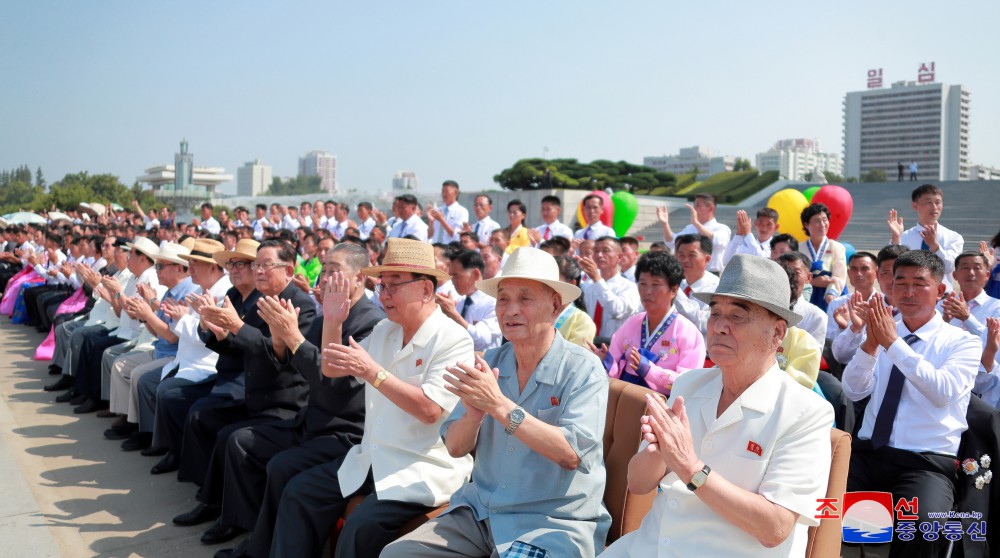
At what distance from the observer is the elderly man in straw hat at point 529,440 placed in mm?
2551

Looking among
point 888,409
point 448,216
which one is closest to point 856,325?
point 888,409

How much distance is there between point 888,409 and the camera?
3562 mm

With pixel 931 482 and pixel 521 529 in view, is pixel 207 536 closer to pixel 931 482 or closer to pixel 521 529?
pixel 521 529

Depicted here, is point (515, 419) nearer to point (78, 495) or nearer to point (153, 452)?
point (78, 495)

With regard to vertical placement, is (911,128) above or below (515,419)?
above

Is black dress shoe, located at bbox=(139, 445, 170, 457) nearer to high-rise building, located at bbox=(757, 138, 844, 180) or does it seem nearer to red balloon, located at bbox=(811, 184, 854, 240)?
red balloon, located at bbox=(811, 184, 854, 240)

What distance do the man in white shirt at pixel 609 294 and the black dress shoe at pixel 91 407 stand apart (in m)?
4.63

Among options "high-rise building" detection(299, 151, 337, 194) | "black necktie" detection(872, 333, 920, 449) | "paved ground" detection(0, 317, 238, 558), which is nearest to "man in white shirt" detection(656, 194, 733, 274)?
"black necktie" detection(872, 333, 920, 449)

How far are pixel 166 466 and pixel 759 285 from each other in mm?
4487

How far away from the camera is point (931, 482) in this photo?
3346mm

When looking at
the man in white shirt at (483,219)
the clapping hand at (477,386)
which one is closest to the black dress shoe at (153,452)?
the clapping hand at (477,386)

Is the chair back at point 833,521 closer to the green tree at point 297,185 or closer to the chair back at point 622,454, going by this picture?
the chair back at point 622,454

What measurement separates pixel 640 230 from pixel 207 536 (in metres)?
23.2

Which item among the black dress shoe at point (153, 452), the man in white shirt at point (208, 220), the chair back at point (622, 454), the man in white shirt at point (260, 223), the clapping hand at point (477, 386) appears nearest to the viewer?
the clapping hand at point (477, 386)
